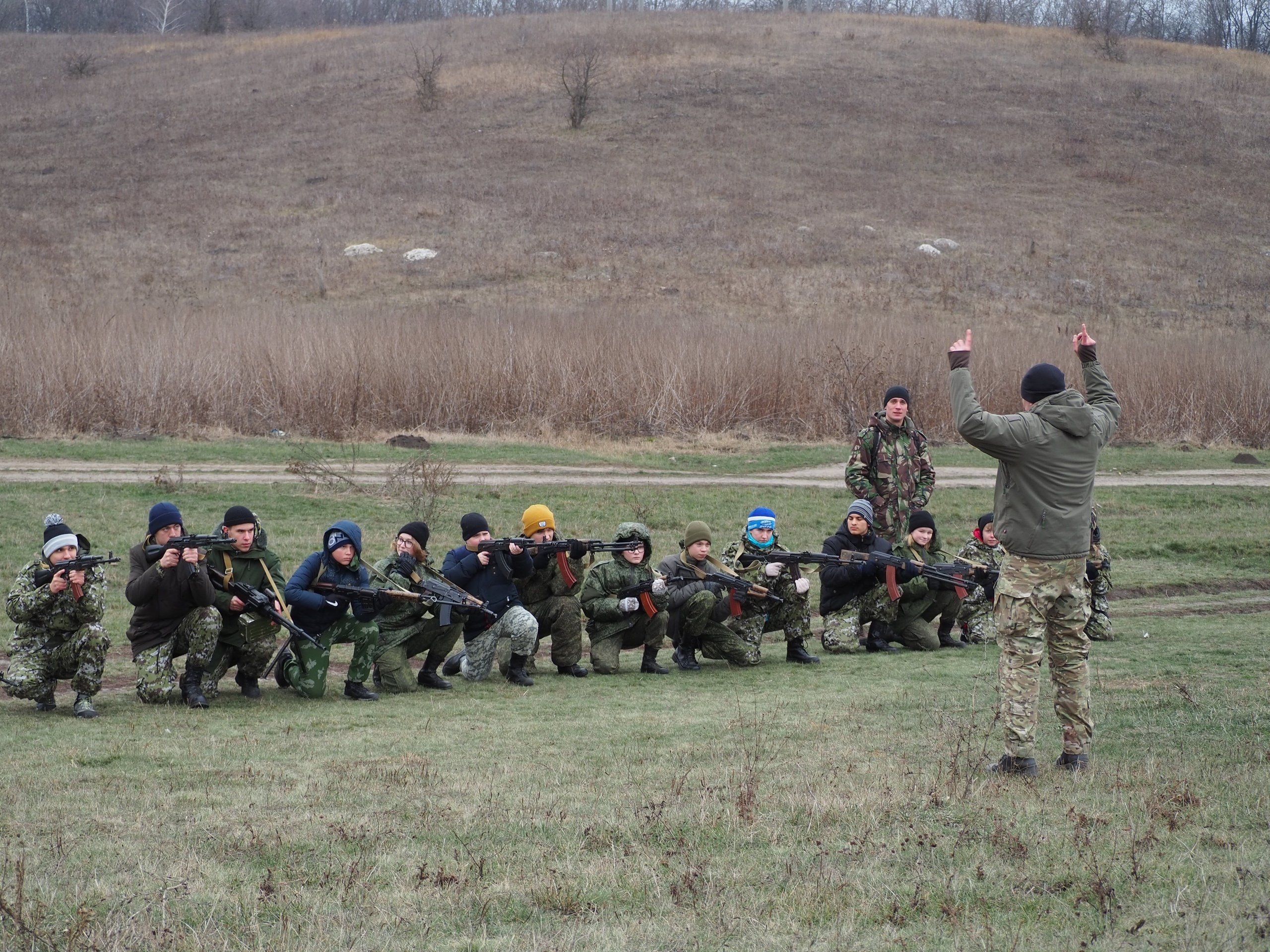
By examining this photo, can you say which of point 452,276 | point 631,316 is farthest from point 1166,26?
point 631,316

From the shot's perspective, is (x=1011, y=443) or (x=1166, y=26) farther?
(x=1166, y=26)

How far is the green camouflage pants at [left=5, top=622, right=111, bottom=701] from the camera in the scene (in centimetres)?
888

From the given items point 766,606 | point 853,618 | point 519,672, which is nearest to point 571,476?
point 853,618

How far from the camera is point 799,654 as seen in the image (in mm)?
11906

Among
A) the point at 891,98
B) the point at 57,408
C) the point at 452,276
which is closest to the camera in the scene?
the point at 57,408

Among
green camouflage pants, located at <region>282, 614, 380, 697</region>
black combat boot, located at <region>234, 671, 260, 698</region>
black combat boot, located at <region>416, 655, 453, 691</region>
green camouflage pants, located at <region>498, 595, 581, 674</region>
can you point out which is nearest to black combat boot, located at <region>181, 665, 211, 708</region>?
black combat boot, located at <region>234, 671, 260, 698</region>

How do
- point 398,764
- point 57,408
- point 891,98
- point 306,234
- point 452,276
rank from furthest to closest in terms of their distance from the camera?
point 891,98, point 306,234, point 452,276, point 57,408, point 398,764

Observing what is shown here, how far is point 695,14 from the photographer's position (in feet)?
261

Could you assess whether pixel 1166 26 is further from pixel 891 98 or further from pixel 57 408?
pixel 57 408

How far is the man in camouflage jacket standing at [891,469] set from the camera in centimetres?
1262

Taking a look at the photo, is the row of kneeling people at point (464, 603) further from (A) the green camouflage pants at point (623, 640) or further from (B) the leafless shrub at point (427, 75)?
(B) the leafless shrub at point (427, 75)

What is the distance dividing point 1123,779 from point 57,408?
857 inches

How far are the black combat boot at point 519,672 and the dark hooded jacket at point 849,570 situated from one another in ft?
9.82

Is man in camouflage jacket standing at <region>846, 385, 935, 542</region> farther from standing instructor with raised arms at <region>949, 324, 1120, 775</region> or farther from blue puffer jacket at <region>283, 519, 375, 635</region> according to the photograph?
standing instructor with raised arms at <region>949, 324, 1120, 775</region>
